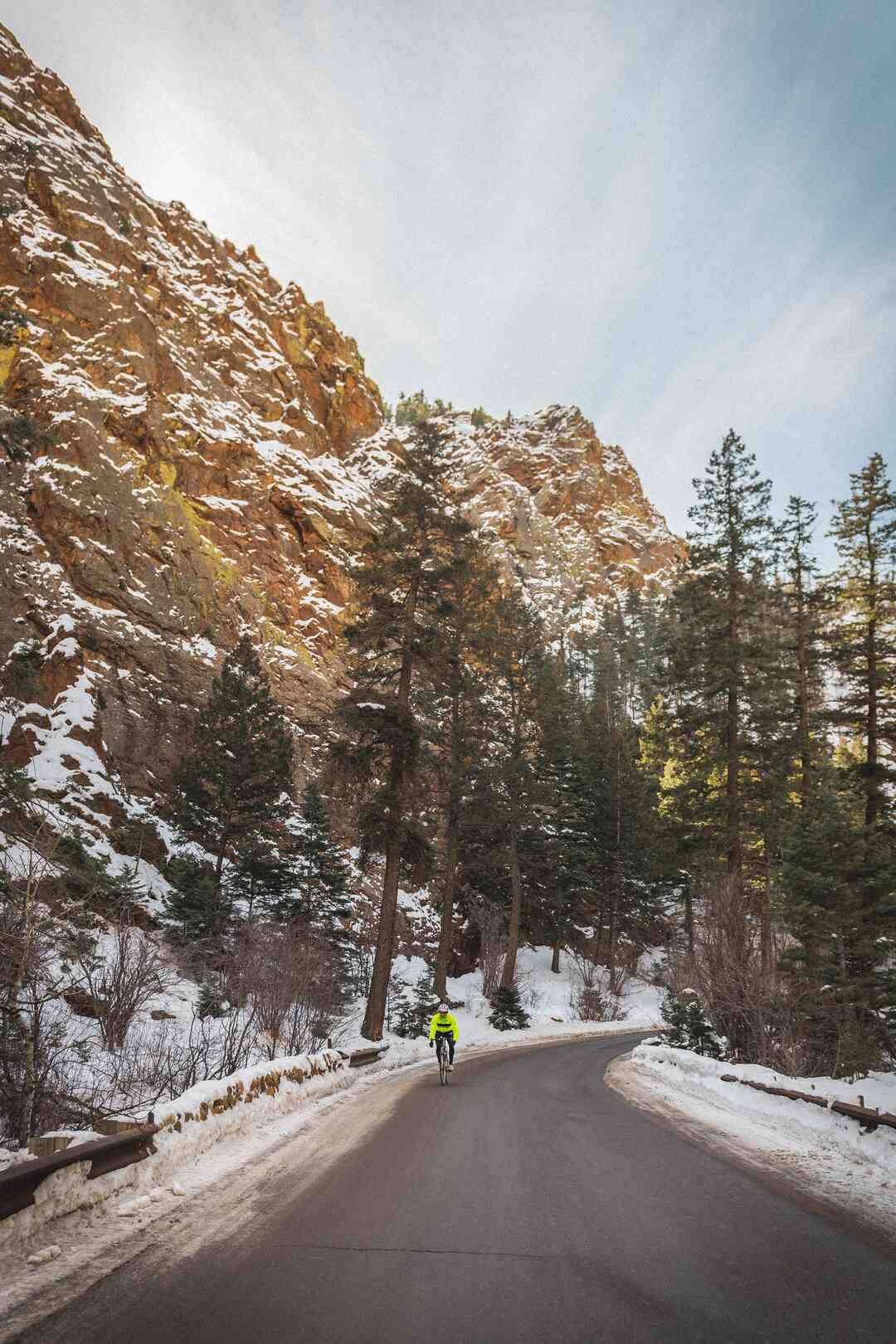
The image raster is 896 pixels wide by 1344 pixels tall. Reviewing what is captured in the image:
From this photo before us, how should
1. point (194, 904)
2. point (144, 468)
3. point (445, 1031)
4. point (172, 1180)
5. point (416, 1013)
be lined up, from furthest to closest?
1. point (144, 468)
2. point (194, 904)
3. point (416, 1013)
4. point (445, 1031)
5. point (172, 1180)

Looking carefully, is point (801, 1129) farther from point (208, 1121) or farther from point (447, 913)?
point (447, 913)

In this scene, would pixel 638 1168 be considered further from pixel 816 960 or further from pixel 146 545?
pixel 146 545

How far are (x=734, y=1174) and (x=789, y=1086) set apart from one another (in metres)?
3.33

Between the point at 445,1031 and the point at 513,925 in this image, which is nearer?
the point at 445,1031

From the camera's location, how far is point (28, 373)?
35.9 m

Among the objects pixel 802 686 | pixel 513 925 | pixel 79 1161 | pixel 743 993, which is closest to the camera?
pixel 79 1161

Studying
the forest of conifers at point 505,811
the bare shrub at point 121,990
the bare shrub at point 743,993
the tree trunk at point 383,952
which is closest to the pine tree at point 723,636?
the forest of conifers at point 505,811

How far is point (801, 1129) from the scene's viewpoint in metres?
7.04

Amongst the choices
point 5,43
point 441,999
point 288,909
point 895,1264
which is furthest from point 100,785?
point 5,43

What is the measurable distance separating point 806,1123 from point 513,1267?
17.0 ft

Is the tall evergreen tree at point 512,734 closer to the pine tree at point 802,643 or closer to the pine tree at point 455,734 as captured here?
the pine tree at point 455,734

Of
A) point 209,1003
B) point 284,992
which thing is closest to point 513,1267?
point 284,992

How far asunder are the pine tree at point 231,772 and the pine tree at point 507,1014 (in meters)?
11.1

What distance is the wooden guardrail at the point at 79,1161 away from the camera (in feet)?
11.8
